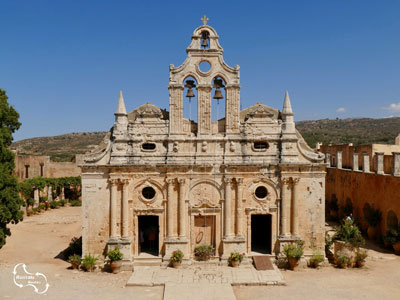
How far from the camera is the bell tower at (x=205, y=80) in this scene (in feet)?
58.6

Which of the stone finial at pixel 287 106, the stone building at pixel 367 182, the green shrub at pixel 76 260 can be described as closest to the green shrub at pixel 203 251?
the green shrub at pixel 76 260

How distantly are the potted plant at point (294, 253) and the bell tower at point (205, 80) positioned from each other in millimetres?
6398

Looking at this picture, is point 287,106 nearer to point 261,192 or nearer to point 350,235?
point 261,192

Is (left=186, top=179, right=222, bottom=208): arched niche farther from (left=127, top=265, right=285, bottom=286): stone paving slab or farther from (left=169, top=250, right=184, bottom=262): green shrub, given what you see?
(left=127, top=265, right=285, bottom=286): stone paving slab

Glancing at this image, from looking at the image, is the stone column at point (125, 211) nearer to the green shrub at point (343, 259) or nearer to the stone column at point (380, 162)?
the green shrub at point (343, 259)

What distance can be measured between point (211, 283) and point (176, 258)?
7.86 feet

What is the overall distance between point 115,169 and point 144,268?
5.13 metres

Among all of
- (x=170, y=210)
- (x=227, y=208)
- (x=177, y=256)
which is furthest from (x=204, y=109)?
(x=177, y=256)

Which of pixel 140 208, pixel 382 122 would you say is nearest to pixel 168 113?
pixel 140 208

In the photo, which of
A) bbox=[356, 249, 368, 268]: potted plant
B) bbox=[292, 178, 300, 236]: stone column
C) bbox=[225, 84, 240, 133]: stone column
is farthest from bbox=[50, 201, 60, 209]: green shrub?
bbox=[356, 249, 368, 268]: potted plant

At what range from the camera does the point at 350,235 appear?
57.4ft

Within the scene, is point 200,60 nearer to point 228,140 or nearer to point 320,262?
point 228,140

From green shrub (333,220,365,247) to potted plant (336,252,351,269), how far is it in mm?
741

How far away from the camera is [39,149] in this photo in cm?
8531
